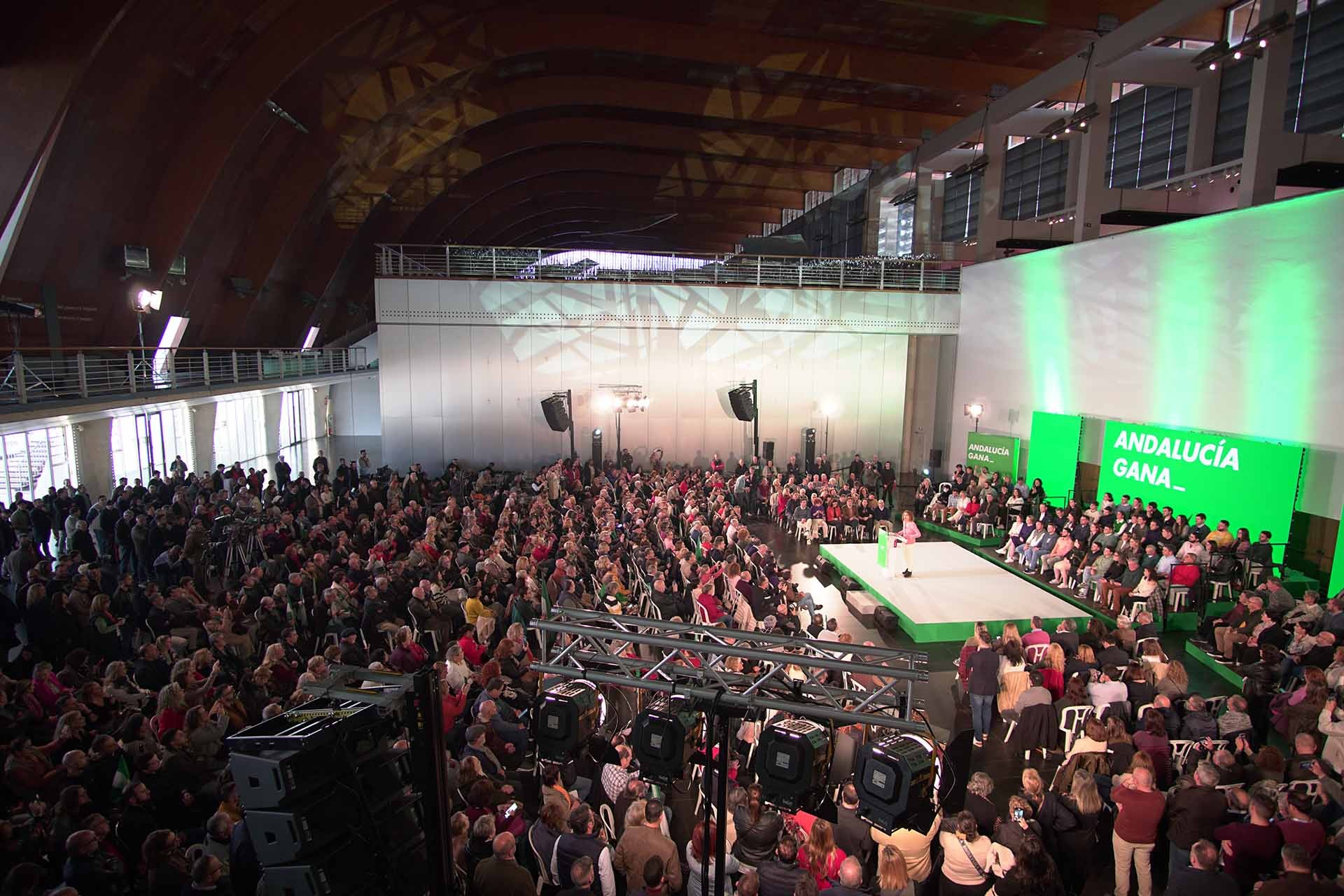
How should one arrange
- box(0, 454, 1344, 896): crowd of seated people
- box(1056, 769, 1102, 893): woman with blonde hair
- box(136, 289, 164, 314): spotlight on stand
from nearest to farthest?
1. box(0, 454, 1344, 896): crowd of seated people
2. box(1056, 769, 1102, 893): woman with blonde hair
3. box(136, 289, 164, 314): spotlight on stand

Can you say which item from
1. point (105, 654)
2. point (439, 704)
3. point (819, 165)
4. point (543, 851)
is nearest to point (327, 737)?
point (439, 704)

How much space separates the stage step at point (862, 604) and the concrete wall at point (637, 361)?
8.98 meters

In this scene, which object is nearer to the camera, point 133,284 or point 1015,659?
point 1015,659

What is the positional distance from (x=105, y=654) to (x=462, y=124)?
16888mm

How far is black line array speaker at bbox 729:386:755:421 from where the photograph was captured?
17.5 m

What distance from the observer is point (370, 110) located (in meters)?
16.9

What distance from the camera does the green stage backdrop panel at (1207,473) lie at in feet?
33.4

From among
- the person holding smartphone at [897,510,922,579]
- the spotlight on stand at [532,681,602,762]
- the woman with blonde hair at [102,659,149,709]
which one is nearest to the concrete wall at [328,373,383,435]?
the person holding smartphone at [897,510,922,579]

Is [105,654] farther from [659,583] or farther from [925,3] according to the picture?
[925,3]

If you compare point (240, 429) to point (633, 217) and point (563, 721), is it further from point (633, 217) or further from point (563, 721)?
point (633, 217)

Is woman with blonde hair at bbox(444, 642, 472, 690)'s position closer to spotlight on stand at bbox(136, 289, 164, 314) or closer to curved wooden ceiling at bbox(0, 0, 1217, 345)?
curved wooden ceiling at bbox(0, 0, 1217, 345)

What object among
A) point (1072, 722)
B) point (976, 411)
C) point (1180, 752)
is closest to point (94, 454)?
point (1072, 722)

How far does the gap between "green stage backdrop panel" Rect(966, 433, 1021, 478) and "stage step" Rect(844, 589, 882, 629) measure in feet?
23.3

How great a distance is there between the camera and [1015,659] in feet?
21.6
